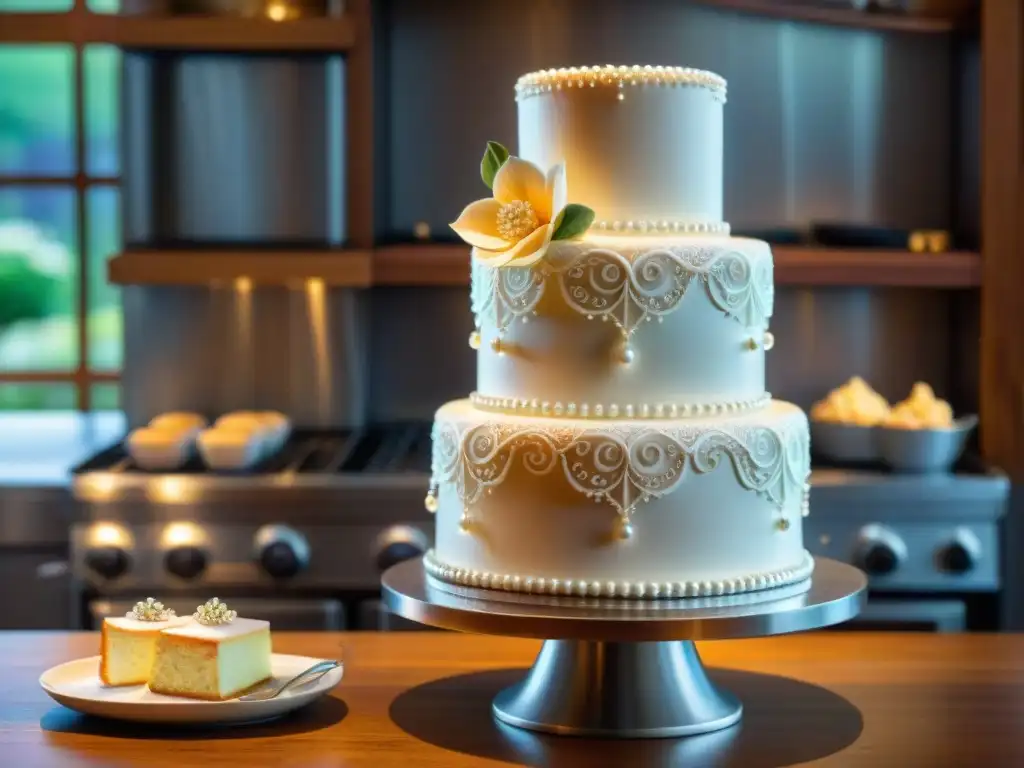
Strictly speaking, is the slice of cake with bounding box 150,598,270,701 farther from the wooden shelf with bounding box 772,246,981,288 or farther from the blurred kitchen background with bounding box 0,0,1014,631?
the wooden shelf with bounding box 772,246,981,288

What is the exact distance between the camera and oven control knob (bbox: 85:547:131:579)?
8.89 ft

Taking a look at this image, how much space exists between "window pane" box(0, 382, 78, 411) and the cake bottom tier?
2325mm

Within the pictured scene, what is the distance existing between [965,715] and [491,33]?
221cm

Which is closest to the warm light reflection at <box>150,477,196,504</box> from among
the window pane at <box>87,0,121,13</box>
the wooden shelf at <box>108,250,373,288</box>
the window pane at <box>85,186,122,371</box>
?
the wooden shelf at <box>108,250,373,288</box>

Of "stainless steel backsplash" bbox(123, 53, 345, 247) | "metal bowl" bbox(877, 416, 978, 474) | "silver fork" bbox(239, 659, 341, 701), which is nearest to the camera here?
"silver fork" bbox(239, 659, 341, 701)

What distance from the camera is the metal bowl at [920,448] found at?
2.81 metres

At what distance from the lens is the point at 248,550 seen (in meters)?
2.74

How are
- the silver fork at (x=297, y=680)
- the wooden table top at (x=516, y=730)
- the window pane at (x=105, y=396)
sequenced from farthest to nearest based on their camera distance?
the window pane at (x=105, y=396)
the silver fork at (x=297, y=680)
the wooden table top at (x=516, y=730)

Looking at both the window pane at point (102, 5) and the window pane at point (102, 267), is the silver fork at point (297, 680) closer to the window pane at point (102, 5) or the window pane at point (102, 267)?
the window pane at point (102, 267)

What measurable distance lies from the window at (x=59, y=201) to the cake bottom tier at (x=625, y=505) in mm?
2275

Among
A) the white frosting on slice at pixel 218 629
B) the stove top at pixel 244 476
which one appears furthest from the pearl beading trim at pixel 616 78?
the stove top at pixel 244 476

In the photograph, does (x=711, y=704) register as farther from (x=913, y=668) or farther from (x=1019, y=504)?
(x=1019, y=504)

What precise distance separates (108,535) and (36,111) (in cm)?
139

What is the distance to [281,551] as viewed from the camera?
2.70m
